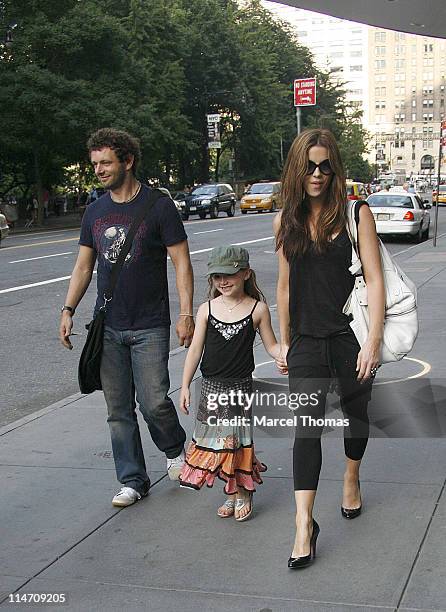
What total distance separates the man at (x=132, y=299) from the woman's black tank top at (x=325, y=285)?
37.0 inches

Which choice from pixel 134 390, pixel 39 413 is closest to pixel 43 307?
pixel 39 413

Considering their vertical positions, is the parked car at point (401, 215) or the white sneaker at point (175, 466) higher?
the white sneaker at point (175, 466)

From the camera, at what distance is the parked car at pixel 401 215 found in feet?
84.1

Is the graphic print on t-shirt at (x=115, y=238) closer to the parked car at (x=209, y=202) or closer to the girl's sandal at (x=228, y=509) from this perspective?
the girl's sandal at (x=228, y=509)

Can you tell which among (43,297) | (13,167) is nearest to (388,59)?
(13,167)

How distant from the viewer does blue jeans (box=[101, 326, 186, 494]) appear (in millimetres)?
4730

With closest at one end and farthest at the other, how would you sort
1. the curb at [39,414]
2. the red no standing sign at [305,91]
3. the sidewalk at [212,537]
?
the sidewalk at [212,537], the curb at [39,414], the red no standing sign at [305,91]

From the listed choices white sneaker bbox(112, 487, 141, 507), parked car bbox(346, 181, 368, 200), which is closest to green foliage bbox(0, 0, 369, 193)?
parked car bbox(346, 181, 368, 200)

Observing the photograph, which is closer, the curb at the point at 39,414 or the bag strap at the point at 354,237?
the bag strap at the point at 354,237

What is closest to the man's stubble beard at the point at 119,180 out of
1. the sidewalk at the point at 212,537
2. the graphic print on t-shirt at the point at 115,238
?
the graphic print on t-shirt at the point at 115,238

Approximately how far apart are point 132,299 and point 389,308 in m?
1.35

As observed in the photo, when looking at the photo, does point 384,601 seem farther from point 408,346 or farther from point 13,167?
point 13,167

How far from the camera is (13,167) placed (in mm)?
45250

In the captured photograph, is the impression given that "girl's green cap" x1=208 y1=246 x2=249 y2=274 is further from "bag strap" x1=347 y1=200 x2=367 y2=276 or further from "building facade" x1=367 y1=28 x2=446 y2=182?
"building facade" x1=367 y1=28 x2=446 y2=182
